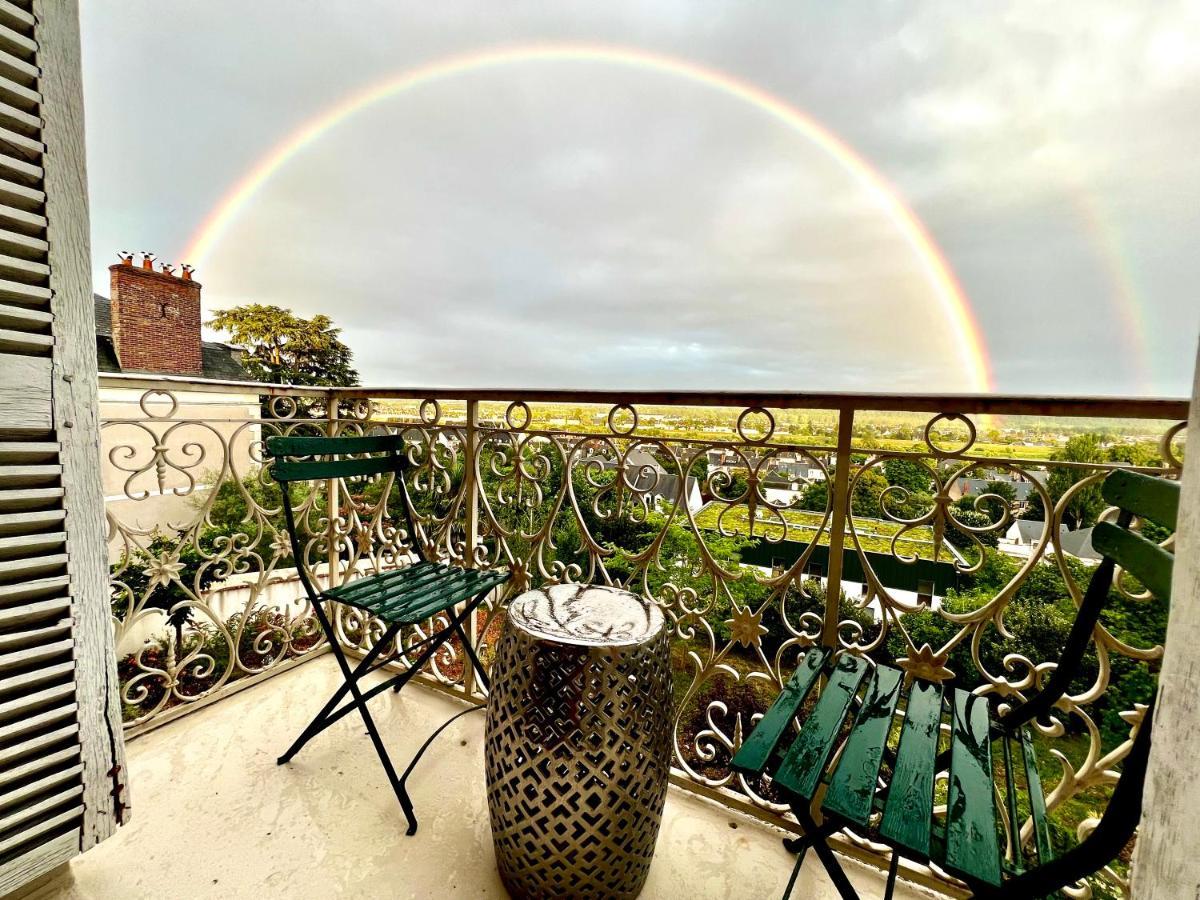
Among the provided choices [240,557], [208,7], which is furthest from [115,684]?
[208,7]

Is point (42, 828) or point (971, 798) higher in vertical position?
point (971, 798)

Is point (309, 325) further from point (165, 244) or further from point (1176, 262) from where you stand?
point (1176, 262)

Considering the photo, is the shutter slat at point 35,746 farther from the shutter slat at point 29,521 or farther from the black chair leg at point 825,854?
the black chair leg at point 825,854

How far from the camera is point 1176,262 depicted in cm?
1359

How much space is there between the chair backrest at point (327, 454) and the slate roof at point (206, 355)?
12.4 meters

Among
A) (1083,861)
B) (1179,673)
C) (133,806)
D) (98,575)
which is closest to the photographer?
(1179,673)

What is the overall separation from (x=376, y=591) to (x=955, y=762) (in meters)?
1.74

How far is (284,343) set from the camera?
21.6 metres

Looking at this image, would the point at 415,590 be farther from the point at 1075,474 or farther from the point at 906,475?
the point at 1075,474

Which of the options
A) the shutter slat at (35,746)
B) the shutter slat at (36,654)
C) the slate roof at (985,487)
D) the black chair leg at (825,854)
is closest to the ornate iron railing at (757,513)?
the slate roof at (985,487)

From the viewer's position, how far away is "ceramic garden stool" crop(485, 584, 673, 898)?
1170mm

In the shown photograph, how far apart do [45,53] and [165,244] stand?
23.0 m

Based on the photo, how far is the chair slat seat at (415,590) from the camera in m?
1.56

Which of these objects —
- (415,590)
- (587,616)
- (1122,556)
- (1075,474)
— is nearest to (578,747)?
(587,616)
